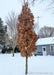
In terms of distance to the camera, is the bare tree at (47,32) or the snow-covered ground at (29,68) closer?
the snow-covered ground at (29,68)

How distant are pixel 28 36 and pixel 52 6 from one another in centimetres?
274

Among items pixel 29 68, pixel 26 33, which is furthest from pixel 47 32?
pixel 26 33

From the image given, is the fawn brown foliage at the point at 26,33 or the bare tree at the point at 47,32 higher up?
the bare tree at the point at 47,32

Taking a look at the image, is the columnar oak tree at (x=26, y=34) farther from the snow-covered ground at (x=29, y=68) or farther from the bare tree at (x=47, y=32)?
the bare tree at (x=47, y=32)

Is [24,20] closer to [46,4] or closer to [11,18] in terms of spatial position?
[46,4]

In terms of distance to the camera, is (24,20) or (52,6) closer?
(52,6)

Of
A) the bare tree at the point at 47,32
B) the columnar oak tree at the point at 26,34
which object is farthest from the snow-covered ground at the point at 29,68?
the bare tree at the point at 47,32

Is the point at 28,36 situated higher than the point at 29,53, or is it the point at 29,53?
the point at 28,36

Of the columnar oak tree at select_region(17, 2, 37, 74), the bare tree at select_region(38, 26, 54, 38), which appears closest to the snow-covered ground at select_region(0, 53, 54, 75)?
the columnar oak tree at select_region(17, 2, 37, 74)

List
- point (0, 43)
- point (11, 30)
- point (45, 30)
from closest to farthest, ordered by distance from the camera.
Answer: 1. point (11, 30)
2. point (0, 43)
3. point (45, 30)

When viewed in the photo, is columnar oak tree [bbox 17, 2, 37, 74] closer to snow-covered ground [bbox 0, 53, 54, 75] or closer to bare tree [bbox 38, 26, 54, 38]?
snow-covered ground [bbox 0, 53, 54, 75]

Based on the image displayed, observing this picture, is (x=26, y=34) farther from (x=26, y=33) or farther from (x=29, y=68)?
(x=29, y=68)

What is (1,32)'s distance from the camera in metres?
30.5

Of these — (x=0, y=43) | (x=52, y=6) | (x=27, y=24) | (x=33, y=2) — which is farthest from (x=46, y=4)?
(x=0, y=43)
